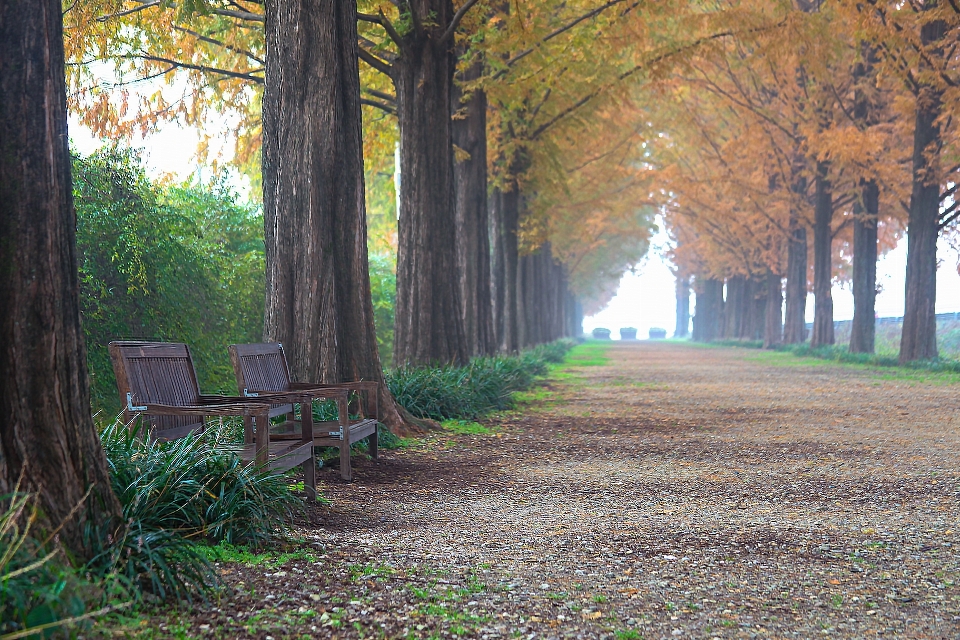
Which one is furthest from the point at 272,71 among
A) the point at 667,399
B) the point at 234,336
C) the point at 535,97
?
the point at 535,97

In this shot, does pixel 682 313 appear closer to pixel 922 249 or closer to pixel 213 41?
pixel 922 249


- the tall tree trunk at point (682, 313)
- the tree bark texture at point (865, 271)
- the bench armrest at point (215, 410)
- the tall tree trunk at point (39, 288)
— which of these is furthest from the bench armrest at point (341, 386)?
the tall tree trunk at point (682, 313)

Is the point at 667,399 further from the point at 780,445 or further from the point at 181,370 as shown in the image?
the point at 181,370

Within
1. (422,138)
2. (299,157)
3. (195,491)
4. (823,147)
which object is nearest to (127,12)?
(422,138)

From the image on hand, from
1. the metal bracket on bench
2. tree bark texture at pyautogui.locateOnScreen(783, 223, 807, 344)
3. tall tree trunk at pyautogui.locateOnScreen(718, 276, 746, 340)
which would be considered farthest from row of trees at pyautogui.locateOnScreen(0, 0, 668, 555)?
tall tree trunk at pyautogui.locateOnScreen(718, 276, 746, 340)

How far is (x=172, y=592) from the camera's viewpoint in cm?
366

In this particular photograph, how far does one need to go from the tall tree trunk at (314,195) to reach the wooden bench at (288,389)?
3.80 ft

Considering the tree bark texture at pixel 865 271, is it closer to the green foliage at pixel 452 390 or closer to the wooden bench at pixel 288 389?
the green foliage at pixel 452 390

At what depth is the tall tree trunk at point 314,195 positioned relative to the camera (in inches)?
347

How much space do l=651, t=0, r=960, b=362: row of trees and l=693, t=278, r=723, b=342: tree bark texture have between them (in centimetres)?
1397

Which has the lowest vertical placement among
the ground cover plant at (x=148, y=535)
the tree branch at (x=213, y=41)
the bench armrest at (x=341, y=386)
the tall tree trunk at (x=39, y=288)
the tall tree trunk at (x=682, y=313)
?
the tall tree trunk at (x=682, y=313)

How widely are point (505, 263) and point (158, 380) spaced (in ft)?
58.1

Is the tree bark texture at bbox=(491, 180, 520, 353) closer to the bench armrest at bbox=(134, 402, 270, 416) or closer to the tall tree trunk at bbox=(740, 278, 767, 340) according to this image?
the bench armrest at bbox=(134, 402, 270, 416)

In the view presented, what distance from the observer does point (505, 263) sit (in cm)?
2306
